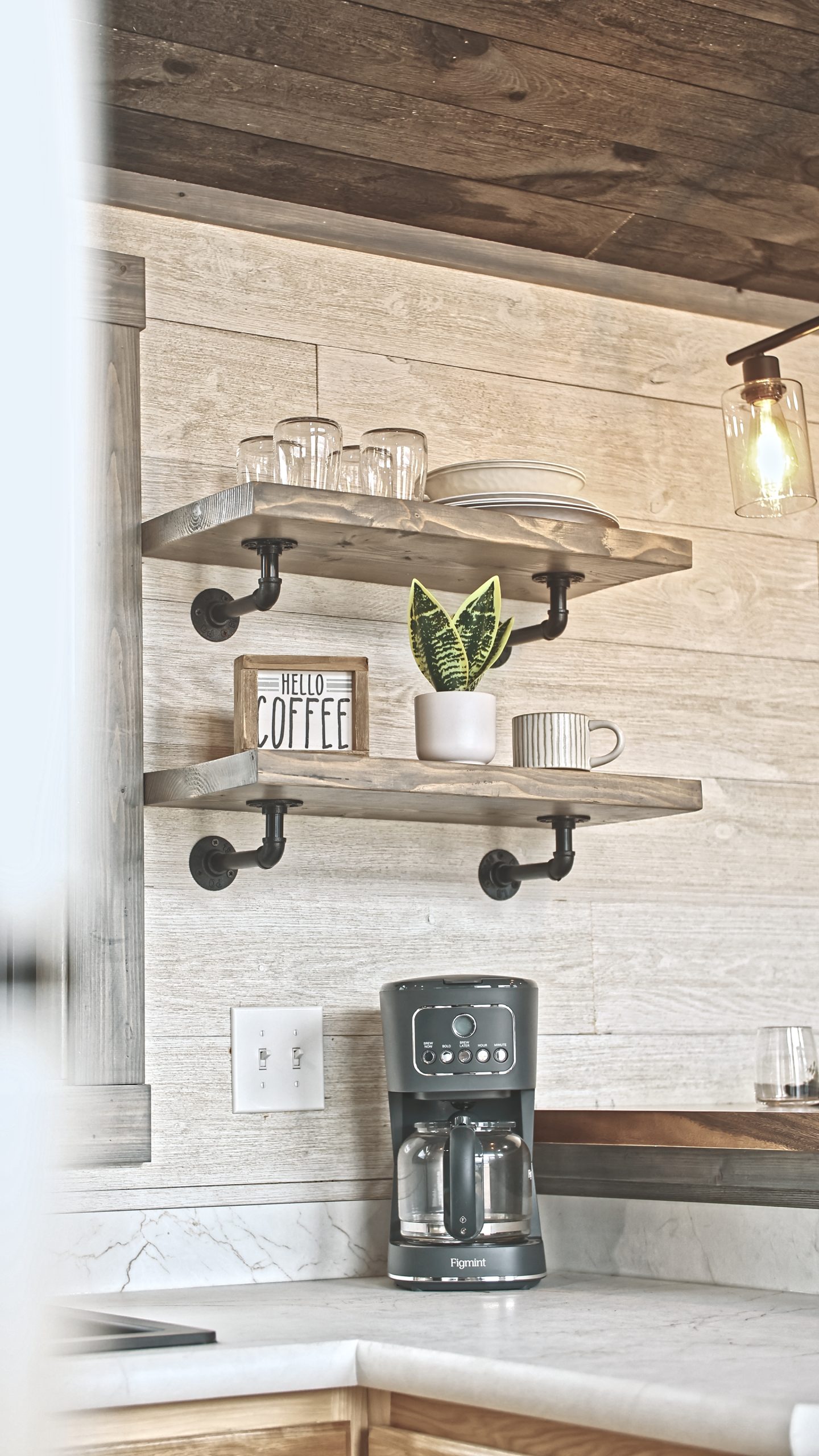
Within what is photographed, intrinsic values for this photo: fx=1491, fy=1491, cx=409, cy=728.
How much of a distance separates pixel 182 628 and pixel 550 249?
775mm

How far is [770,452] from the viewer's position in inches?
72.7

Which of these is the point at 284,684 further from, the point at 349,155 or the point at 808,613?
the point at 808,613

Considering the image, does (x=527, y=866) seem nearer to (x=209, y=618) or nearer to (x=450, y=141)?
(x=209, y=618)

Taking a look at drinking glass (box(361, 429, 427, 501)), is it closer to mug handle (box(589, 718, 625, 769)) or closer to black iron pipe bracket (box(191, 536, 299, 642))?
black iron pipe bracket (box(191, 536, 299, 642))

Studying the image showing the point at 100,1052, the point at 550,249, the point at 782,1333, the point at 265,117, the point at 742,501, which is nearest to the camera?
the point at 782,1333

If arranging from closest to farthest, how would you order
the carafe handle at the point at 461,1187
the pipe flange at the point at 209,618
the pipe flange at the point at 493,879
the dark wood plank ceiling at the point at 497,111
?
1. the carafe handle at the point at 461,1187
2. the dark wood plank ceiling at the point at 497,111
3. the pipe flange at the point at 209,618
4. the pipe flange at the point at 493,879

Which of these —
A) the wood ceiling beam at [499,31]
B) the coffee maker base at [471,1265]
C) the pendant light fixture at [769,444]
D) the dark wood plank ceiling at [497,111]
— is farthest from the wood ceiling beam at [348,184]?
the coffee maker base at [471,1265]

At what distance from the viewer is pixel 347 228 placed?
6.35 ft

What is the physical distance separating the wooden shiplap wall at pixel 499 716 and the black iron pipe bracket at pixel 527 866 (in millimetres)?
21

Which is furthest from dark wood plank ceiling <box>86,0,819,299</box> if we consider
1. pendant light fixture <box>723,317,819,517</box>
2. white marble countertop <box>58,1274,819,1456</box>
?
white marble countertop <box>58,1274,819,1456</box>

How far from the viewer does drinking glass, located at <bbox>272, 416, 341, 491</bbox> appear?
165cm

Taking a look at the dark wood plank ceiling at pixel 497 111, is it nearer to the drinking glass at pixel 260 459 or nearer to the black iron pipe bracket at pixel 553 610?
the drinking glass at pixel 260 459

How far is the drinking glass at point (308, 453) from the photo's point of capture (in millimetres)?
1648

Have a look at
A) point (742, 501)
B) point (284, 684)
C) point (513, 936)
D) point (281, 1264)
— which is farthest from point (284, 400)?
point (281, 1264)
